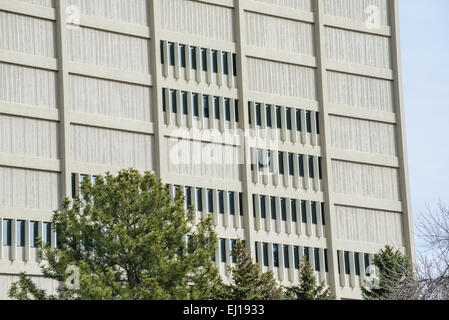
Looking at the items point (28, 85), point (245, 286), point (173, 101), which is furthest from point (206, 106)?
point (245, 286)

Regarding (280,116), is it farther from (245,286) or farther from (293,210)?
(245,286)

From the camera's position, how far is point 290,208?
66812 mm

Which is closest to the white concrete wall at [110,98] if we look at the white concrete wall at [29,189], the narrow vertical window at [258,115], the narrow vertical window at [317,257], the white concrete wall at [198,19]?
the white concrete wall at [29,189]

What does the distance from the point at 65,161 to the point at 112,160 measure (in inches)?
104

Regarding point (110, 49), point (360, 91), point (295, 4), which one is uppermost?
point (295, 4)

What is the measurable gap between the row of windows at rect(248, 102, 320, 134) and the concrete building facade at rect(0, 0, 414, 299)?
0.27ft

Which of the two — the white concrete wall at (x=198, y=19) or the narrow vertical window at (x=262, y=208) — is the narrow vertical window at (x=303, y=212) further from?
the white concrete wall at (x=198, y=19)

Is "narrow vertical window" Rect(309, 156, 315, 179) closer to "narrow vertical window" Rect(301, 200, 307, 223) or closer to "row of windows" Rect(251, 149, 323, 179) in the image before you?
"row of windows" Rect(251, 149, 323, 179)

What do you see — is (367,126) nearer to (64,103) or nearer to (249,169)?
(249,169)

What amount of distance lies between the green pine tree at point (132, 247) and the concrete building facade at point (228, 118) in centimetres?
1447

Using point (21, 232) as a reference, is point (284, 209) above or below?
above

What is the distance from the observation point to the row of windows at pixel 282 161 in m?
65.9

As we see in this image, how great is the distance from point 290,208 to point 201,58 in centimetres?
956
